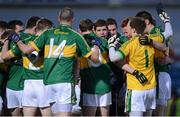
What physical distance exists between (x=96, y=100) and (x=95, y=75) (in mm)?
392

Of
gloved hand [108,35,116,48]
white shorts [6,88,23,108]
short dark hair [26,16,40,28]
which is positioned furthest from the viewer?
white shorts [6,88,23,108]

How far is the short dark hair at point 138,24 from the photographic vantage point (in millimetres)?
10672

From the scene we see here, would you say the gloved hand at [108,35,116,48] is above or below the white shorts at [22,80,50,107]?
above

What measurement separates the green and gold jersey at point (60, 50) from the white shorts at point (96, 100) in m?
0.96

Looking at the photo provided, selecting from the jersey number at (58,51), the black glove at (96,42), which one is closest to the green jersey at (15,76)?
the jersey number at (58,51)

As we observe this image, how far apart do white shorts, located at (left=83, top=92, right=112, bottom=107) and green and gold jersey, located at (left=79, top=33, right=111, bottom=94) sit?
2.5 inches

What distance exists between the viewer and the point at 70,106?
10.4 m

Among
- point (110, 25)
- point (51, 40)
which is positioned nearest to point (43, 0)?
point (110, 25)

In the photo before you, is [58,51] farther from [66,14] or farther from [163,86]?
[163,86]

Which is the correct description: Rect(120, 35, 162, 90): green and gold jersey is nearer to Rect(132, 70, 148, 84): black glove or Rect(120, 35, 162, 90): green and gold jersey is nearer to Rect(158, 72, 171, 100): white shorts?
Rect(132, 70, 148, 84): black glove

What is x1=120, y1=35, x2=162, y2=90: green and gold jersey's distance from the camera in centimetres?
1073

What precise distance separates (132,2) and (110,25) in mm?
12613

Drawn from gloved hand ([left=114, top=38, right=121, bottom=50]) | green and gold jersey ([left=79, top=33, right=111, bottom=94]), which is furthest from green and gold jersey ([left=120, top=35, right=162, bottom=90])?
green and gold jersey ([left=79, top=33, right=111, bottom=94])

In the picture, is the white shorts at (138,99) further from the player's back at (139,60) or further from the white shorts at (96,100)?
the white shorts at (96,100)
